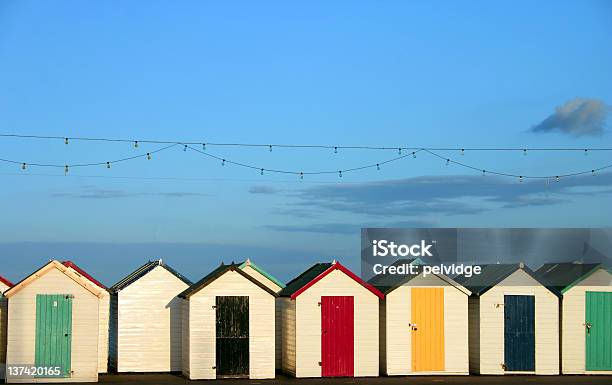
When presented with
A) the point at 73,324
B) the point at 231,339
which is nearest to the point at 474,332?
the point at 231,339

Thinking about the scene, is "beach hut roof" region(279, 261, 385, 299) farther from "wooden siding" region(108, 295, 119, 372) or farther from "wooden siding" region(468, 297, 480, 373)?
"wooden siding" region(108, 295, 119, 372)

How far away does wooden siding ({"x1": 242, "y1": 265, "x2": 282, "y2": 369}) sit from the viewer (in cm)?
3272

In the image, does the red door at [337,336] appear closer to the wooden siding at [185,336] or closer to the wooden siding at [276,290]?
the wooden siding at [276,290]

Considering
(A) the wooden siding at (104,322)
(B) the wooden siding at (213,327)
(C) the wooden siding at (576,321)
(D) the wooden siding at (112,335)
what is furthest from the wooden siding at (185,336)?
(C) the wooden siding at (576,321)

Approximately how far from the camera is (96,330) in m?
29.2

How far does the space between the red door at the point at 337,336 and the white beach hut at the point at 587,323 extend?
5814 mm

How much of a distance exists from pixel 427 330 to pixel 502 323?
2178 millimetres

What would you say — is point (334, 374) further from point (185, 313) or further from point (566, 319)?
point (566, 319)

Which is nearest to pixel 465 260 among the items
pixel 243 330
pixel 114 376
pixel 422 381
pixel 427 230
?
pixel 427 230

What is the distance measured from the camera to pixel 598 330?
32.5 metres

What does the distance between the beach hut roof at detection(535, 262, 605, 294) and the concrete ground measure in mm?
2684

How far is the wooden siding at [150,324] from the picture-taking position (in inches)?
1266

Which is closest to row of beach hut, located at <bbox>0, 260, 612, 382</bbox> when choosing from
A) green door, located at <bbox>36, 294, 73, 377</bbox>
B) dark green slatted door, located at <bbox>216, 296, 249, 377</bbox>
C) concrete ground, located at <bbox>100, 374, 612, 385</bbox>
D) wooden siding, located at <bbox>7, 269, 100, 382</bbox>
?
dark green slatted door, located at <bbox>216, 296, 249, 377</bbox>

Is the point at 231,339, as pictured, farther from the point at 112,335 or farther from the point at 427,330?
the point at 427,330
